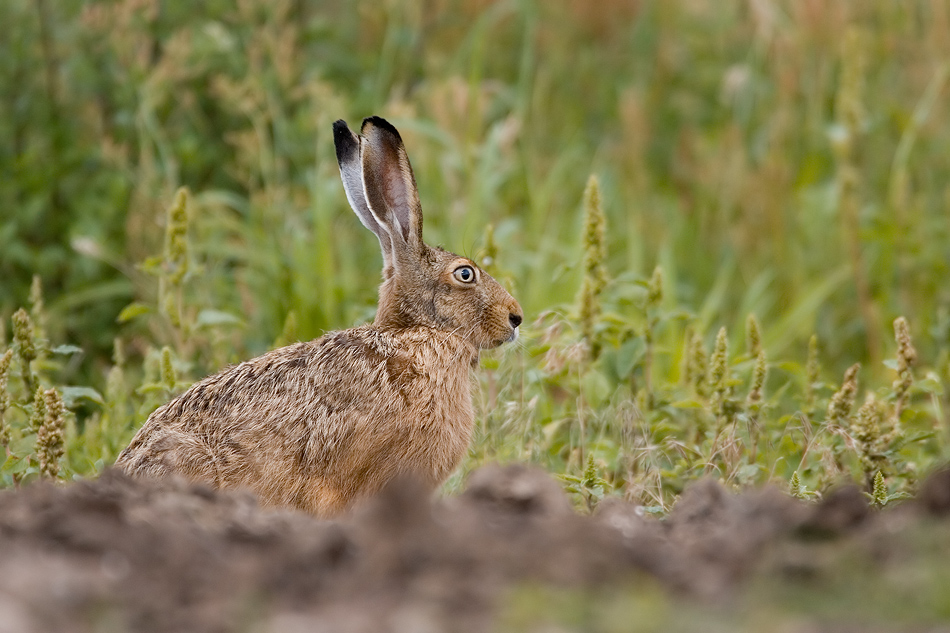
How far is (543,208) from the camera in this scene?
7.64m

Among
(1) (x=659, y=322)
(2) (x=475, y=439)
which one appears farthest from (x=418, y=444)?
(1) (x=659, y=322)

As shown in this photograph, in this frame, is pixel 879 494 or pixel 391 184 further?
pixel 391 184

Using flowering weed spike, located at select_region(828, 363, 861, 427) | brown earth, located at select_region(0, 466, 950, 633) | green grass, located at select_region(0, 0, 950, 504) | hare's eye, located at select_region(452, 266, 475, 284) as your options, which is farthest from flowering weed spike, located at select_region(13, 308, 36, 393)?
flowering weed spike, located at select_region(828, 363, 861, 427)

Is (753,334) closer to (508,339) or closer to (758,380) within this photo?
(758,380)

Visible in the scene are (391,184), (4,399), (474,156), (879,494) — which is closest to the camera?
(879,494)

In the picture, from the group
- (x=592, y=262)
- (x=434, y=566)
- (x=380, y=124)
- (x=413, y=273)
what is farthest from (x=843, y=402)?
(x=434, y=566)

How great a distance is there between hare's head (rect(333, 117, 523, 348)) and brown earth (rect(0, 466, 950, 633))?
78.7 inches

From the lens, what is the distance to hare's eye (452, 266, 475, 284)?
5.09m

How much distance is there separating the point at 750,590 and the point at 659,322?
9.31 feet

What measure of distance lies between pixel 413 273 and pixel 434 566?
2.62 metres

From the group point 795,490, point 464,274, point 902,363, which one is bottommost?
point 795,490

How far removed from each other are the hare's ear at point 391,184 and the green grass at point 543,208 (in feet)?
1.73

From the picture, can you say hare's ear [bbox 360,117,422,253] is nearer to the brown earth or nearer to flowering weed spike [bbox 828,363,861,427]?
flowering weed spike [bbox 828,363,861,427]

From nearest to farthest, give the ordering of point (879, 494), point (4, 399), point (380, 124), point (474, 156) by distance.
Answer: point (879, 494), point (4, 399), point (380, 124), point (474, 156)
